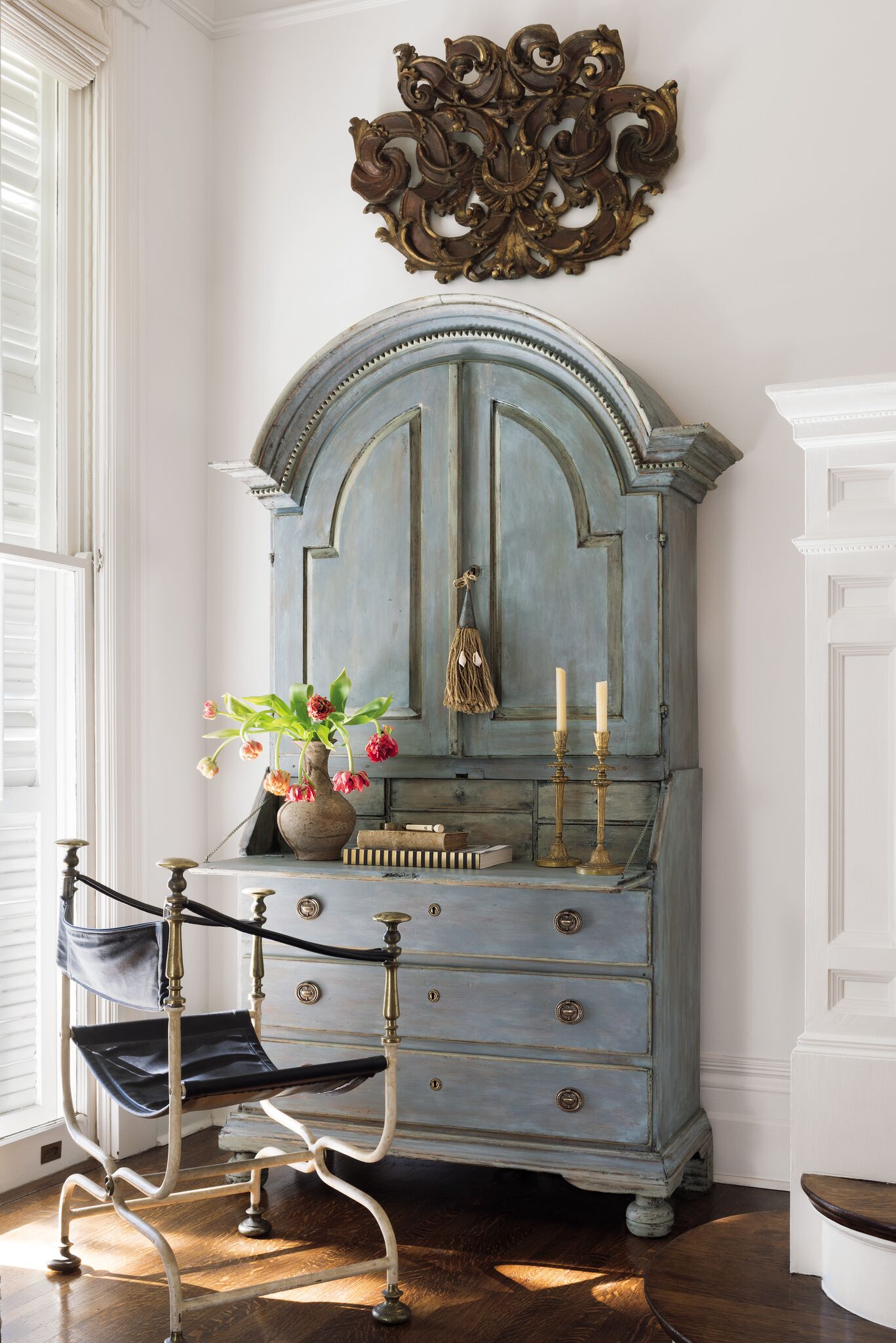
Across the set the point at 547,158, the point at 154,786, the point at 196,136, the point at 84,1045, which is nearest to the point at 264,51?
the point at 196,136

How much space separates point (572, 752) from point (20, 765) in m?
1.52

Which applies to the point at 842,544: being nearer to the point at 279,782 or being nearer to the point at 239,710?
the point at 279,782

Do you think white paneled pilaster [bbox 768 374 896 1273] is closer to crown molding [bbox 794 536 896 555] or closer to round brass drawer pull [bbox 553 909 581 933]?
crown molding [bbox 794 536 896 555]

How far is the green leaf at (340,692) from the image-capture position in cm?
351

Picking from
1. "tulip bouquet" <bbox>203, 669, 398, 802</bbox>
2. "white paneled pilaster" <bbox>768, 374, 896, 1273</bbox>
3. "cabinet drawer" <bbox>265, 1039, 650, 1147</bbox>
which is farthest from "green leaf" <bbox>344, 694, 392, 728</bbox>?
"white paneled pilaster" <bbox>768, 374, 896, 1273</bbox>

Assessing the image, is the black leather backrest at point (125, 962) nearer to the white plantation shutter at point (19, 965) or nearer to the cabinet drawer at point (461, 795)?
the white plantation shutter at point (19, 965)

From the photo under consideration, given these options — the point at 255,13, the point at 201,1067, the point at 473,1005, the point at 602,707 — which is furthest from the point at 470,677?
the point at 255,13

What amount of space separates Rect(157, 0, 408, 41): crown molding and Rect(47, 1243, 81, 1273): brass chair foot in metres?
3.61

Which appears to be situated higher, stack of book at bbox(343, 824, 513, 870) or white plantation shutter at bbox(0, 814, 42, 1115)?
stack of book at bbox(343, 824, 513, 870)

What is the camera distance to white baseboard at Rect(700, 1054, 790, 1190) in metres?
3.46

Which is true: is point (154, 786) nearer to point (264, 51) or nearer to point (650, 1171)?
point (650, 1171)

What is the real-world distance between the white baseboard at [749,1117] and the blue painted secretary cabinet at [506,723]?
0.24 ft

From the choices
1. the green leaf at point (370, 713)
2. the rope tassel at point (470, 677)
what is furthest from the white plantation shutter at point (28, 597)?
the rope tassel at point (470, 677)

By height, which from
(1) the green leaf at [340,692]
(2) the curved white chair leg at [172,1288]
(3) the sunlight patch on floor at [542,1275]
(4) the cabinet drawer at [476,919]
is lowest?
(3) the sunlight patch on floor at [542,1275]
